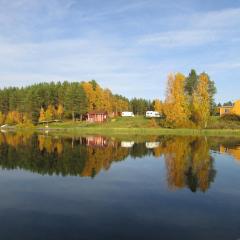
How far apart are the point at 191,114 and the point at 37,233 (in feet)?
294

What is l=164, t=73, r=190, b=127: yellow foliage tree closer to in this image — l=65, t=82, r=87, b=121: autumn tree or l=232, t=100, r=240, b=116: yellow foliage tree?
l=232, t=100, r=240, b=116: yellow foliage tree

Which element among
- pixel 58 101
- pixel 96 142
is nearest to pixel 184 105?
pixel 96 142

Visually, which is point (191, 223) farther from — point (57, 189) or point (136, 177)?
point (136, 177)

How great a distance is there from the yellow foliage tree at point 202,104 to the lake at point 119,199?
6126cm

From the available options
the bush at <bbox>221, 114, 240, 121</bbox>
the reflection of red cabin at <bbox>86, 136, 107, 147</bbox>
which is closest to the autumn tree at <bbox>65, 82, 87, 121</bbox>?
the bush at <bbox>221, 114, 240, 121</bbox>

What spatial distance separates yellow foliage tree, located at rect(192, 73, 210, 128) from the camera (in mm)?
97750

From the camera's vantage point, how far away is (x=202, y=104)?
99938mm

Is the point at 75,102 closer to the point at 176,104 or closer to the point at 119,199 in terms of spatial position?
the point at 176,104

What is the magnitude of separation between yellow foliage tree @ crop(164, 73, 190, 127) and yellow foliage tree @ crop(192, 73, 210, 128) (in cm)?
226

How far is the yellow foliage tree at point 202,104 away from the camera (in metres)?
97.8

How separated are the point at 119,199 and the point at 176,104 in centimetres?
7997

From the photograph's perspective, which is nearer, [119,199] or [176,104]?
[119,199]

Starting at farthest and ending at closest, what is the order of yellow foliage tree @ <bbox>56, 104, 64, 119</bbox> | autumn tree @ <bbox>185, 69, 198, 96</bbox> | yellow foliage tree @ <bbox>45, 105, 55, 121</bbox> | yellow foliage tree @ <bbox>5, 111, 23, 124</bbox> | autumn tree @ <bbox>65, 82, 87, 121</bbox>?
yellow foliage tree @ <bbox>5, 111, 23, 124</bbox>, yellow foliage tree @ <bbox>56, 104, 64, 119</bbox>, autumn tree @ <bbox>65, 82, 87, 121</bbox>, yellow foliage tree @ <bbox>45, 105, 55, 121</bbox>, autumn tree @ <bbox>185, 69, 198, 96</bbox>

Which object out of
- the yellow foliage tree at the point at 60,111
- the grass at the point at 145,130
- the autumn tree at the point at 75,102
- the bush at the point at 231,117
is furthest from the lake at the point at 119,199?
the yellow foliage tree at the point at 60,111
